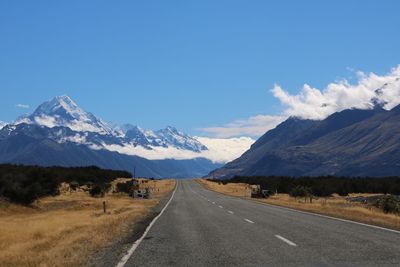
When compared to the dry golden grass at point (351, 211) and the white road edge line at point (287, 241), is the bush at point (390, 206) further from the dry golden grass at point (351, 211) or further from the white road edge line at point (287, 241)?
the white road edge line at point (287, 241)

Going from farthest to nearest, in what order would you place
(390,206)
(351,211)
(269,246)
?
(390,206) → (351,211) → (269,246)

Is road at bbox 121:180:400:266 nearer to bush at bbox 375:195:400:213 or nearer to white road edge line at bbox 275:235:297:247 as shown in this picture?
white road edge line at bbox 275:235:297:247

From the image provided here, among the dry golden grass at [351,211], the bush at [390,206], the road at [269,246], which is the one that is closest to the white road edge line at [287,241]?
the road at [269,246]

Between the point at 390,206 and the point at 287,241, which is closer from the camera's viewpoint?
the point at 287,241

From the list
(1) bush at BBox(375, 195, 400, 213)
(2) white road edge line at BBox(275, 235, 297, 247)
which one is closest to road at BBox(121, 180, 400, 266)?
(2) white road edge line at BBox(275, 235, 297, 247)

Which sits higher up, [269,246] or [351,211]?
[351,211]

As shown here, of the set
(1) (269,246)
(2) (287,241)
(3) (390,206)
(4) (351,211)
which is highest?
(3) (390,206)

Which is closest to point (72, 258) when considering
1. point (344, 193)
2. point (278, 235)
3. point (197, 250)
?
point (197, 250)

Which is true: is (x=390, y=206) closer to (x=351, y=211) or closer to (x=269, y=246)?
(x=351, y=211)

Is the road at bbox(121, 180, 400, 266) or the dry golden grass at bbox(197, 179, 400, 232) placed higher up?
the dry golden grass at bbox(197, 179, 400, 232)

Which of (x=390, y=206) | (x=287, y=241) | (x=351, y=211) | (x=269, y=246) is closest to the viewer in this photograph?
(x=269, y=246)

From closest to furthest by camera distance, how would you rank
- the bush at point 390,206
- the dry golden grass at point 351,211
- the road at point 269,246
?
the road at point 269,246 < the dry golden grass at point 351,211 < the bush at point 390,206

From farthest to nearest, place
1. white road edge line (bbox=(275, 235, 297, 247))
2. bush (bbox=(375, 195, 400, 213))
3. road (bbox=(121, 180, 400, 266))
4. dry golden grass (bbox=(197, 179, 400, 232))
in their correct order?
bush (bbox=(375, 195, 400, 213))
dry golden grass (bbox=(197, 179, 400, 232))
white road edge line (bbox=(275, 235, 297, 247))
road (bbox=(121, 180, 400, 266))

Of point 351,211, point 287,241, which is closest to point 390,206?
point 351,211
